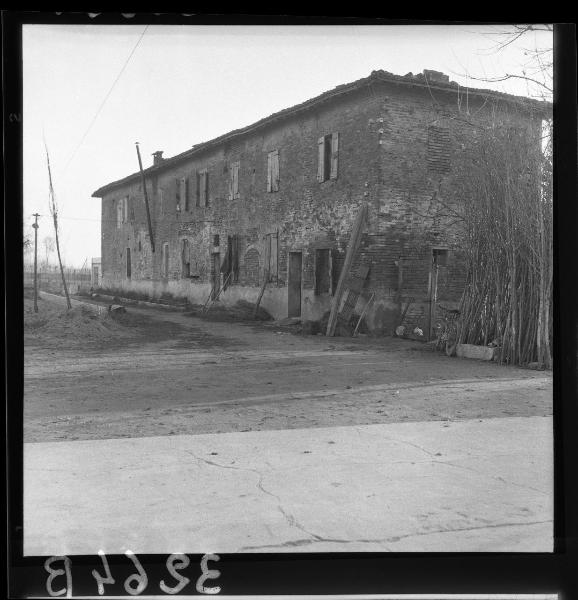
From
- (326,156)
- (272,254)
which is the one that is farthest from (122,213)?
(326,156)

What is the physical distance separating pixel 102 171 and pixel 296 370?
16246 millimetres

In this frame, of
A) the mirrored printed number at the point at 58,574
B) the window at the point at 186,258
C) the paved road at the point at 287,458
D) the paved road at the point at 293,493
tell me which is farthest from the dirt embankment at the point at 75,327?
the mirrored printed number at the point at 58,574

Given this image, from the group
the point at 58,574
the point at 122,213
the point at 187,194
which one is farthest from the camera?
the point at 122,213

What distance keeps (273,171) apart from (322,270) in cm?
344

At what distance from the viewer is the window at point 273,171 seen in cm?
1706

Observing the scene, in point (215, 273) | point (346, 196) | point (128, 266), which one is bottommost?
point (215, 273)

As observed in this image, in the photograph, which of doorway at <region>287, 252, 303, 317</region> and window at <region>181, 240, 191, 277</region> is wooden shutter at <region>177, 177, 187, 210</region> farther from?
doorway at <region>287, 252, 303, 317</region>

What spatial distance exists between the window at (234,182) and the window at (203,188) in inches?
38.8

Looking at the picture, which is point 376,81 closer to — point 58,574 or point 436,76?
point 436,76

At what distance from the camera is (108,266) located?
2152 cm

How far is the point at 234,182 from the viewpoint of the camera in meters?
18.4

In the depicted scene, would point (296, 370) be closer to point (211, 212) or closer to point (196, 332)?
point (196, 332)

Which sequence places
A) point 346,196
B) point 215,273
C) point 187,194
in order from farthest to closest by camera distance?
1. point 187,194
2. point 215,273
3. point 346,196

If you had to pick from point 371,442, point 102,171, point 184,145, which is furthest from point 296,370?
point 102,171
